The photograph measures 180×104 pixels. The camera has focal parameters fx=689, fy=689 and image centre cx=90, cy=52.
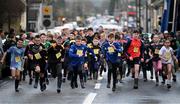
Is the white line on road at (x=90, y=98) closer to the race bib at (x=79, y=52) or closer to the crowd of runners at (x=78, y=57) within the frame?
the crowd of runners at (x=78, y=57)

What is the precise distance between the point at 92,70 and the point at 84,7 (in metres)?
162

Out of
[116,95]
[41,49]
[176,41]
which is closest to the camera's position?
[116,95]

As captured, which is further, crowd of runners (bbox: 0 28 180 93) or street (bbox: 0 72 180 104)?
crowd of runners (bbox: 0 28 180 93)

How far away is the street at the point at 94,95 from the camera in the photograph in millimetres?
17172

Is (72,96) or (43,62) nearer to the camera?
(72,96)

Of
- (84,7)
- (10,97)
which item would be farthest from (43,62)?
(84,7)

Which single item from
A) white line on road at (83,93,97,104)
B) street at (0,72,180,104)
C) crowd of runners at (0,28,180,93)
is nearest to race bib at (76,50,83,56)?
crowd of runners at (0,28,180,93)

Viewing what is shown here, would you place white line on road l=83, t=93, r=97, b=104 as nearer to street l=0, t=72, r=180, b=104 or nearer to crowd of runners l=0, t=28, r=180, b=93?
street l=0, t=72, r=180, b=104

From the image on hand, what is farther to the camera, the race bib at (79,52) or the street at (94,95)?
the race bib at (79,52)

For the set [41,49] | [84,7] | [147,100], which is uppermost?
[84,7]

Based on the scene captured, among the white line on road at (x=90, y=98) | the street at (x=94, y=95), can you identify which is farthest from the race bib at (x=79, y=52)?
the white line on road at (x=90, y=98)

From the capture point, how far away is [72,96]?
18.4 m

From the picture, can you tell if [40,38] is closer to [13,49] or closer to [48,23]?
[13,49]

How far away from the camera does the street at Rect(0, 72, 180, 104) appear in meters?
17.2
